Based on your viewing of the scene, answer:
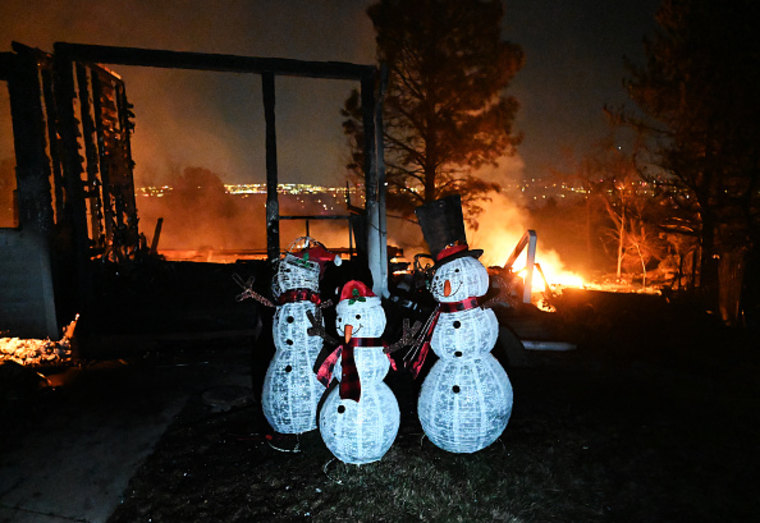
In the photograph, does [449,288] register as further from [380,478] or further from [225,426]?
[225,426]

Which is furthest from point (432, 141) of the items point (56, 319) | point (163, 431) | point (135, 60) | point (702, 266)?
point (163, 431)

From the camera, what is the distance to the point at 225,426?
4.49 metres

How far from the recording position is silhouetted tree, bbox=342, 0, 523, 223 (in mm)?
15742

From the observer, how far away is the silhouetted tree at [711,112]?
10.2 m

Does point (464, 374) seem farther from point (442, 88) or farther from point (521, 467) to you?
point (442, 88)

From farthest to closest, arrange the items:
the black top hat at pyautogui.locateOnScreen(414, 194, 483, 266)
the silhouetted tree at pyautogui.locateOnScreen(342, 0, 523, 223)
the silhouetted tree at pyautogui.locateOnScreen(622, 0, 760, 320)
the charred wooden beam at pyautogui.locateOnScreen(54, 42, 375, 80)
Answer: the silhouetted tree at pyautogui.locateOnScreen(342, 0, 523, 223), the silhouetted tree at pyautogui.locateOnScreen(622, 0, 760, 320), the charred wooden beam at pyautogui.locateOnScreen(54, 42, 375, 80), the black top hat at pyautogui.locateOnScreen(414, 194, 483, 266)

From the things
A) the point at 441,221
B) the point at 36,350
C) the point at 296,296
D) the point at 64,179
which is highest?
the point at 64,179

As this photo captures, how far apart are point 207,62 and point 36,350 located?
586 cm

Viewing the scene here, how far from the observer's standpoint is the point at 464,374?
3502 mm

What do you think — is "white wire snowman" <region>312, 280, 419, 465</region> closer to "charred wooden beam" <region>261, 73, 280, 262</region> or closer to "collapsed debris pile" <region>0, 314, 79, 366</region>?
"charred wooden beam" <region>261, 73, 280, 262</region>

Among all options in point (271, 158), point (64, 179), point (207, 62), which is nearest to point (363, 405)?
point (271, 158)

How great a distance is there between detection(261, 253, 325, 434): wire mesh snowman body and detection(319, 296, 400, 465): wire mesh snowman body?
41cm

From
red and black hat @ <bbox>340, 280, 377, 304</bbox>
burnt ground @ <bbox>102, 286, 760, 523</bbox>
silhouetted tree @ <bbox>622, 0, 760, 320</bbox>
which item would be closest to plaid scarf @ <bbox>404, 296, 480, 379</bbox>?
red and black hat @ <bbox>340, 280, 377, 304</bbox>

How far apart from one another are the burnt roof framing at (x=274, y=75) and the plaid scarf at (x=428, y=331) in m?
3.69
